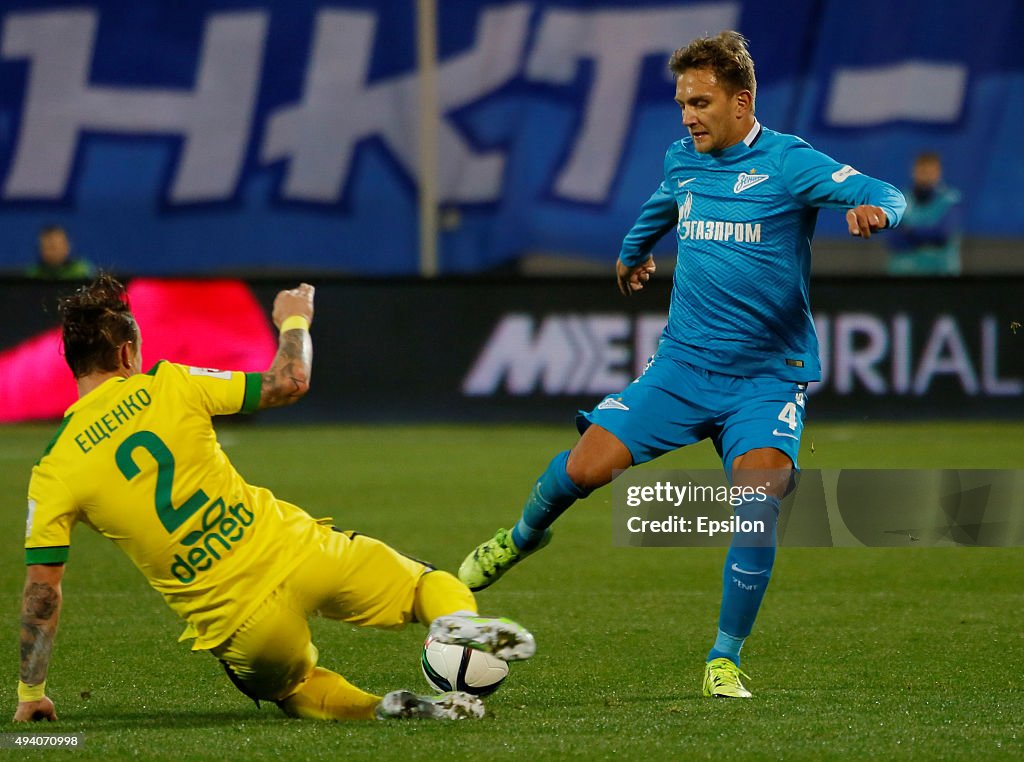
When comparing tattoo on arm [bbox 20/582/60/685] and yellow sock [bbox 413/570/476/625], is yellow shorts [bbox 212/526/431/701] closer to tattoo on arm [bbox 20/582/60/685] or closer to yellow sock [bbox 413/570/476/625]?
yellow sock [bbox 413/570/476/625]

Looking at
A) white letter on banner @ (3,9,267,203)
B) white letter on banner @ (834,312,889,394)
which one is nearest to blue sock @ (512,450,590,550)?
white letter on banner @ (834,312,889,394)

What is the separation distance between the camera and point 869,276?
14344 mm

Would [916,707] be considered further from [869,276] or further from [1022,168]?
[1022,168]

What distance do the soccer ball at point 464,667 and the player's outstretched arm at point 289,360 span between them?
79cm

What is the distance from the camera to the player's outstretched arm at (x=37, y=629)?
15.0 feet

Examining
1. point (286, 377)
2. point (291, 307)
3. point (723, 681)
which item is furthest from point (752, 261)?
point (286, 377)

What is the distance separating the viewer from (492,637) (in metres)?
4.39

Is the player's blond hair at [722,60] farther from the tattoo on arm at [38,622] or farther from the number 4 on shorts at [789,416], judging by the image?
the tattoo on arm at [38,622]

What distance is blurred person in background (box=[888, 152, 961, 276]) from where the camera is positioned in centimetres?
1539

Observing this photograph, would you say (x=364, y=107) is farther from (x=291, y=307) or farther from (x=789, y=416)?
(x=291, y=307)

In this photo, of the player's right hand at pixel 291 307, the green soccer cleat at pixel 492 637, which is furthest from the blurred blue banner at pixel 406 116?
the green soccer cleat at pixel 492 637

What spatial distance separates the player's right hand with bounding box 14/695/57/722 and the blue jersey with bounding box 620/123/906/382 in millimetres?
2310

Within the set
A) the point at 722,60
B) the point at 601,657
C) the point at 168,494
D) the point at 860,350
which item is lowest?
the point at 860,350

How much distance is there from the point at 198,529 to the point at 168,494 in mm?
123
